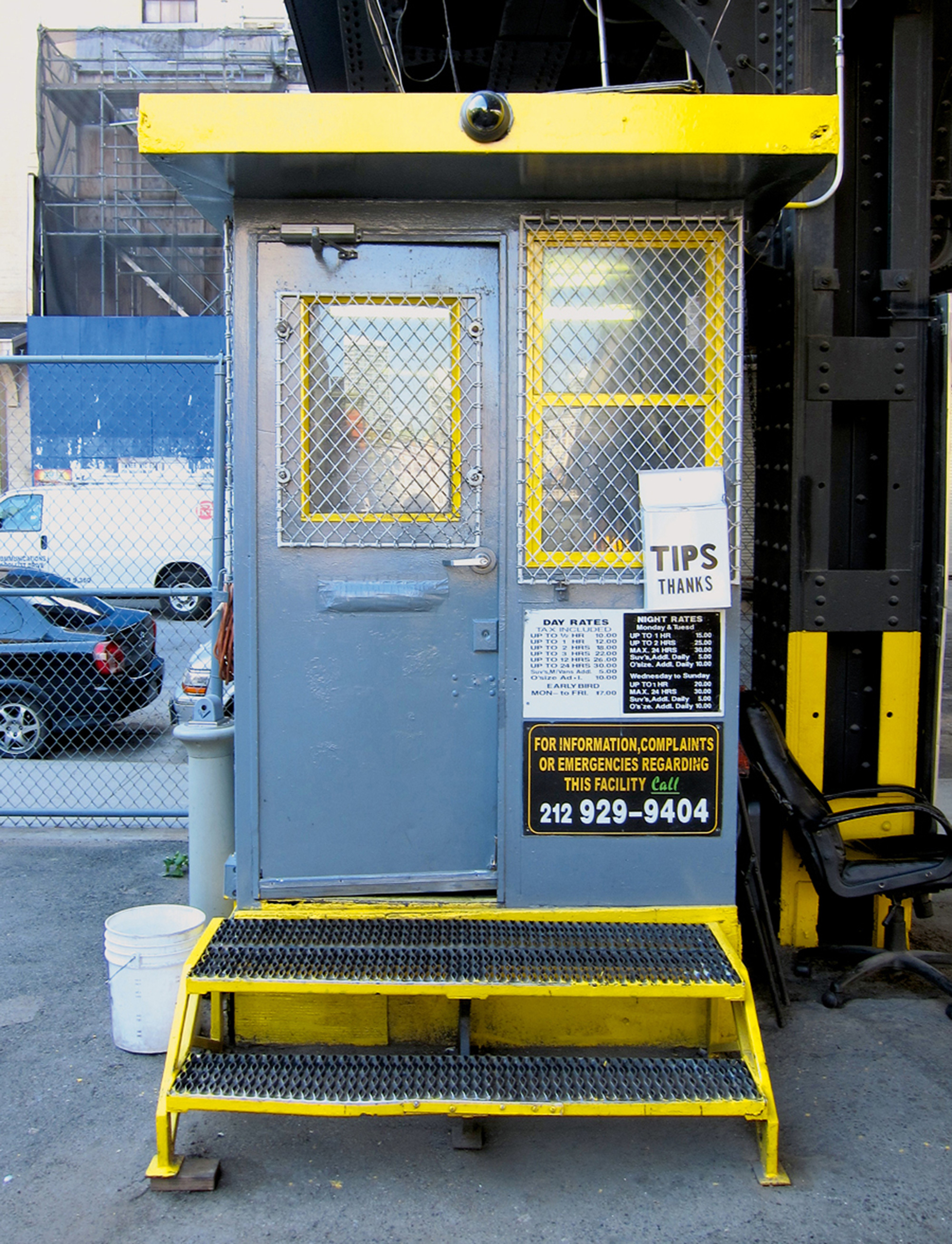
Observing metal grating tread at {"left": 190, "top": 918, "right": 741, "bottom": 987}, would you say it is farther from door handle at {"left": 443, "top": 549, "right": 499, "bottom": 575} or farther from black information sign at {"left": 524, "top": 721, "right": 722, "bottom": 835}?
door handle at {"left": 443, "top": 549, "right": 499, "bottom": 575}

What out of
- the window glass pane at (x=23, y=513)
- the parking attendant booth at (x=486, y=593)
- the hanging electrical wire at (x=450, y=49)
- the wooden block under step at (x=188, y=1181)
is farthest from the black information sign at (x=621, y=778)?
the window glass pane at (x=23, y=513)

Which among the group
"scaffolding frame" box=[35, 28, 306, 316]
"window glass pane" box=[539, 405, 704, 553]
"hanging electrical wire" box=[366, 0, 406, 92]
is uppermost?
"scaffolding frame" box=[35, 28, 306, 316]

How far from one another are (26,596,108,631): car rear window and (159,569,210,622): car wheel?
349cm

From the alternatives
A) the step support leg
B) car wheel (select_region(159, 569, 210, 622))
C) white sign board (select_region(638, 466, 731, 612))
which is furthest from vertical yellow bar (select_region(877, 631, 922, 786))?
car wheel (select_region(159, 569, 210, 622))

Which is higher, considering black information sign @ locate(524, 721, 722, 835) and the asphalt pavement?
black information sign @ locate(524, 721, 722, 835)

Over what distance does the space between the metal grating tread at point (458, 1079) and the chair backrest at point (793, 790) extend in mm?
1119

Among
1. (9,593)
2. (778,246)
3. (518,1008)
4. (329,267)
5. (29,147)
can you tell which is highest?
(29,147)

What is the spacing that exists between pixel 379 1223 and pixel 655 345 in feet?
9.65

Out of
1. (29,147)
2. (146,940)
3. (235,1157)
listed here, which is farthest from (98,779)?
(29,147)

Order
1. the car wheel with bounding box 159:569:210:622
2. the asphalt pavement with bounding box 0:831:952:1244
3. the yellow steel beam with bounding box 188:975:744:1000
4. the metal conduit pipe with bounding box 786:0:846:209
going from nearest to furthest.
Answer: the asphalt pavement with bounding box 0:831:952:1244, the yellow steel beam with bounding box 188:975:744:1000, the metal conduit pipe with bounding box 786:0:846:209, the car wheel with bounding box 159:569:210:622

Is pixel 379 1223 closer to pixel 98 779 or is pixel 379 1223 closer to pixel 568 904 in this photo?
pixel 568 904

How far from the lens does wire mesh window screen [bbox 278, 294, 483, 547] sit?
383 cm

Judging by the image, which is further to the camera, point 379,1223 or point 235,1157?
point 235,1157

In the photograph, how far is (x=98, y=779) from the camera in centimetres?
795
